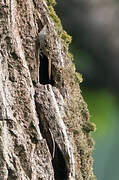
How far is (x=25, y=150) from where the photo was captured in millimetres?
9383

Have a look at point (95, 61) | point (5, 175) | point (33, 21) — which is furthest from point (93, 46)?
point (5, 175)

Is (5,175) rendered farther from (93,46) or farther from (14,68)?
(93,46)

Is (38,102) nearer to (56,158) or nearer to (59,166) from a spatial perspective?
(56,158)

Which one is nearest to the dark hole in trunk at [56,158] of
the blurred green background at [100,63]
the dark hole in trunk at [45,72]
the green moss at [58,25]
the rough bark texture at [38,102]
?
the rough bark texture at [38,102]

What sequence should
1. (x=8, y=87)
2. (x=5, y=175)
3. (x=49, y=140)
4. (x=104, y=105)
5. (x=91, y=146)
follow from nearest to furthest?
1. (x=5, y=175)
2. (x=8, y=87)
3. (x=49, y=140)
4. (x=91, y=146)
5. (x=104, y=105)

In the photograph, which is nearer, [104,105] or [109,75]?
[104,105]

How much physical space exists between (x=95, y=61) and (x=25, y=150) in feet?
24.6

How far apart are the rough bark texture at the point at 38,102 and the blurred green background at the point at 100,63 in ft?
9.58

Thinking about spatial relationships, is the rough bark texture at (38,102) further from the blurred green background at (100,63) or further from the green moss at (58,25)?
the blurred green background at (100,63)

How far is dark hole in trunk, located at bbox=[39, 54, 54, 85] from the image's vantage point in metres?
11.0

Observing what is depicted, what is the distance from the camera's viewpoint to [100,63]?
16.5 metres

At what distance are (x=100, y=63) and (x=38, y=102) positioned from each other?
6.51m

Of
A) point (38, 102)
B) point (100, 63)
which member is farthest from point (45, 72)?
point (100, 63)

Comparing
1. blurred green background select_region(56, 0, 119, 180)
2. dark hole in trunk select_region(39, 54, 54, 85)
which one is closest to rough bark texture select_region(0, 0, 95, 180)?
dark hole in trunk select_region(39, 54, 54, 85)
